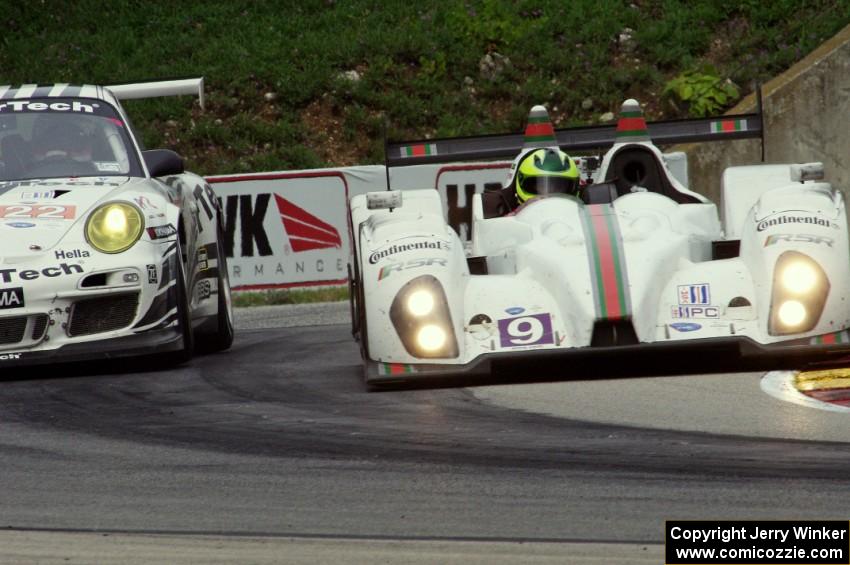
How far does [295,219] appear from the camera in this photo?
14.4 metres

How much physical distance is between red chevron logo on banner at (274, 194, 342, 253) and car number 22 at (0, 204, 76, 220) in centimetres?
607

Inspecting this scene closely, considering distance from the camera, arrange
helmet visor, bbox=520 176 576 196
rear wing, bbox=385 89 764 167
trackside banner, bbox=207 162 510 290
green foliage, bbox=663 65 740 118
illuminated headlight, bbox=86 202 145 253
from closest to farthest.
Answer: illuminated headlight, bbox=86 202 145 253 → helmet visor, bbox=520 176 576 196 → rear wing, bbox=385 89 764 167 → trackside banner, bbox=207 162 510 290 → green foliage, bbox=663 65 740 118

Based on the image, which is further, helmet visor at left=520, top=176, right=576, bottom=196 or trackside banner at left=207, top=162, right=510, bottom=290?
trackside banner at left=207, top=162, right=510, bottom=290

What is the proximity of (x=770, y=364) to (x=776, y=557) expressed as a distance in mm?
3495

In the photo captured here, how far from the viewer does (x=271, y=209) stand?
1439cm

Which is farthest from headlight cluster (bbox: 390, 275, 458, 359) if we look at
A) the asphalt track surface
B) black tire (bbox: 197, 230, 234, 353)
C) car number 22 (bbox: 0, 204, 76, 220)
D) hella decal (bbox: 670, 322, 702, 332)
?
black tire (bbox: 197, 230, 234, 353)

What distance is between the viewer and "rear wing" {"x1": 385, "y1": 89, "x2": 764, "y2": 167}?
29.4 feet

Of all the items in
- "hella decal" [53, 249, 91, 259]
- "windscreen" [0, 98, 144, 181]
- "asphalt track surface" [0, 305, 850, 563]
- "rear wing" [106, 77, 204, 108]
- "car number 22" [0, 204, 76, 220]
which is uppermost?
"rear wing" [106, 77, 204, 108]

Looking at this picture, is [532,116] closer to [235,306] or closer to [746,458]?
[746,458]

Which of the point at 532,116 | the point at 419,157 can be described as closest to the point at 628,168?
the point at 532,116

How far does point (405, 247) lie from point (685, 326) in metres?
1.28

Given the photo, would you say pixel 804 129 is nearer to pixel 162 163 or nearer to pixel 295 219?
pixel 295 219

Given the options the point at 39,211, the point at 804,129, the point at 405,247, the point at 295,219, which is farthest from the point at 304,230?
the point at 405,247

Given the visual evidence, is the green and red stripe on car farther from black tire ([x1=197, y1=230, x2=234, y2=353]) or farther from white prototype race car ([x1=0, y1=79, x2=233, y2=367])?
black tire ([x1=197, y1=230, x2=234, y2=353])
